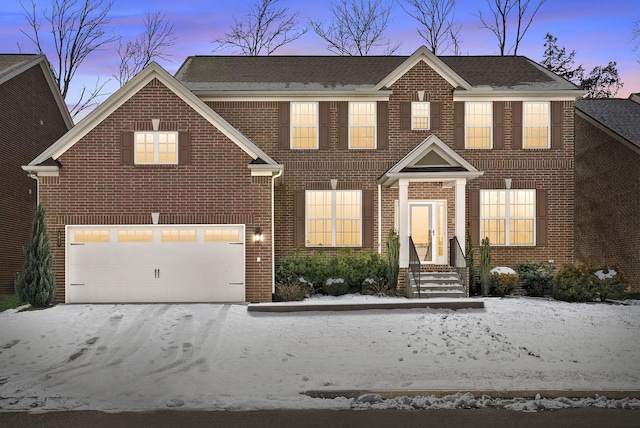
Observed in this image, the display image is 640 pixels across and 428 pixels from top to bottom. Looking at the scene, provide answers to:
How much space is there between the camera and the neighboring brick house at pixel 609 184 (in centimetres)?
2508

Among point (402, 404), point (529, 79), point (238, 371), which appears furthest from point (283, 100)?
point (402, 404)

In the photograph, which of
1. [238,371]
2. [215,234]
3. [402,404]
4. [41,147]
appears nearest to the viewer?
[402,404]

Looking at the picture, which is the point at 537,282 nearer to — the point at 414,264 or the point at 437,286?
the point at 437,286

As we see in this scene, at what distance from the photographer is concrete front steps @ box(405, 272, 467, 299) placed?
2027cm

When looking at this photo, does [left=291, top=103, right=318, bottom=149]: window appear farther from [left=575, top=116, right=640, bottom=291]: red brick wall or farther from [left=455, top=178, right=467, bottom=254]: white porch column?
A: [left=575, top=116, right=640, bottom=291]: red brick wall

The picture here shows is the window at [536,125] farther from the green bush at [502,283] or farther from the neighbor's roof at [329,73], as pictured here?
the green bush at [502,283]

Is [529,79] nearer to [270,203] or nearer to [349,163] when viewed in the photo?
[349,163]

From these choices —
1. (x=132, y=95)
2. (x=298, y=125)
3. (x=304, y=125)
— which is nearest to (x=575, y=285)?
(x=304, y=125)

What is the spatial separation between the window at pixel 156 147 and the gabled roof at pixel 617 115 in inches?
613

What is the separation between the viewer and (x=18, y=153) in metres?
26.4

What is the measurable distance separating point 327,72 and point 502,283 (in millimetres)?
9895

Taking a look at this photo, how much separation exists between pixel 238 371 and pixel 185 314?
5.19m

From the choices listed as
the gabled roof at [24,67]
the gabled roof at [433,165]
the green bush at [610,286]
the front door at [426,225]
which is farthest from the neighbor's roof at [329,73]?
the green bush at [610,286]

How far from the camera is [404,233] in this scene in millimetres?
21453
